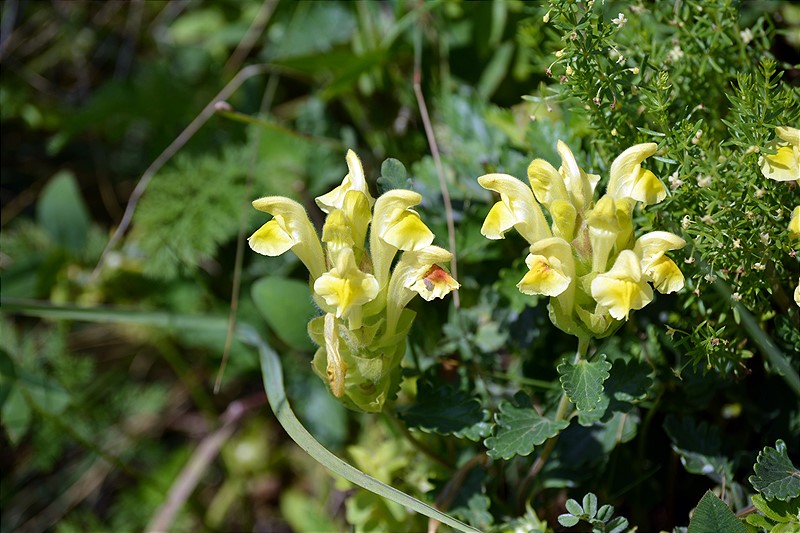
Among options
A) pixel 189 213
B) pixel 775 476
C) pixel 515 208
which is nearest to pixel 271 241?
pixel 515 208

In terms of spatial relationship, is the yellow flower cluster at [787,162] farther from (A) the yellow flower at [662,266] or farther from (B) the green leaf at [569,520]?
(B) the green leaf at [569,520]

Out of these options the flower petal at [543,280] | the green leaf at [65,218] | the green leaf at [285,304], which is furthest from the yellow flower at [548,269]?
the green leaf at [65,218]

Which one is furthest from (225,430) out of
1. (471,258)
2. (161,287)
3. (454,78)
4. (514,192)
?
(514,192)

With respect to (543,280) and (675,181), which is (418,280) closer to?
(543,280)

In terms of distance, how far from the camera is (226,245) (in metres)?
1.85

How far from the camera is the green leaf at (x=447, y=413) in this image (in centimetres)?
105

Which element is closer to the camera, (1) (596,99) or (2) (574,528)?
(1) (596,99)

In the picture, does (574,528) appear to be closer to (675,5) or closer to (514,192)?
(514,192)

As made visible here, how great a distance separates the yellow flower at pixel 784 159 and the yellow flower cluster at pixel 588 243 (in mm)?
135

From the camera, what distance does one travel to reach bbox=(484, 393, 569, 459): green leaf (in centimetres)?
96

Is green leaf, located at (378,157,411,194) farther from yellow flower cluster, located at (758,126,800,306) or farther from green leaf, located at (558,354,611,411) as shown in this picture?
yellow flower cluster, located at (758,126,800,306)

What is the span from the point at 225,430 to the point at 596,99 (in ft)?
3.98

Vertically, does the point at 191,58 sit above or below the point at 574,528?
above

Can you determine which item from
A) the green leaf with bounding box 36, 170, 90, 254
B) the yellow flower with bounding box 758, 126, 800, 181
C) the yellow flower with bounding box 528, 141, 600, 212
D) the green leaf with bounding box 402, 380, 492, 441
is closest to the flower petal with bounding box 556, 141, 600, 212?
the yellow flower with bounding box 528, 141, 600, 212
